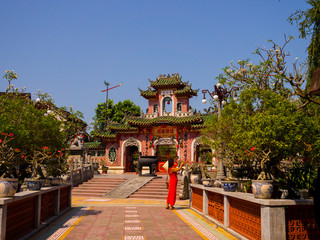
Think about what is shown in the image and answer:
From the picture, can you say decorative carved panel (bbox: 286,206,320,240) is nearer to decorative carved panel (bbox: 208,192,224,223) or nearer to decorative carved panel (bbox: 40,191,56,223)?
decorative carved panel (bbox: 208,192,224,223)

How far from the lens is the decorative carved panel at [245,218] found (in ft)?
15.9

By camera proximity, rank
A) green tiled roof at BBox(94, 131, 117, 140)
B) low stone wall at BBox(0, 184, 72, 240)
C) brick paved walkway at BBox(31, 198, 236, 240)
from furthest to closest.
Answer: green tiled roof at BBox(94, 131, 117, 140), brick paved walkway at BBox(31, 198, 236, 240), low stone wall at BBox(0, 184, 72, 240)

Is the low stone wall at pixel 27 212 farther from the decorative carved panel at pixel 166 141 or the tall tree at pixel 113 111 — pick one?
the tall tree at pixel 113 111

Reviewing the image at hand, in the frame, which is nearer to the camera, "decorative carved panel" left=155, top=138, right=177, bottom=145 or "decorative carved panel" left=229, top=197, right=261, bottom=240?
"decorative carved panel" left=229, top=197, right=261, bottom=240

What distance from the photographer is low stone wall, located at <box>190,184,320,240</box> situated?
4.29 meters

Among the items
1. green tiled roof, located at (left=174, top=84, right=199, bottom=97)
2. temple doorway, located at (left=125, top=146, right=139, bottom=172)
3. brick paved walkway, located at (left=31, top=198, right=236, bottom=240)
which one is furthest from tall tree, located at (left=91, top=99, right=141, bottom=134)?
brick paved walkway, located at (left=31, top=198, right=236, bottom=240)

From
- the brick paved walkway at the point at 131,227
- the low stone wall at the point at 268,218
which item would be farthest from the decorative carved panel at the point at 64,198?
the low stone wall at the point at 268,218

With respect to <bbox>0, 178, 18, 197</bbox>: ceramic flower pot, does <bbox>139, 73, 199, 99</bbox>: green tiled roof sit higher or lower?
higher

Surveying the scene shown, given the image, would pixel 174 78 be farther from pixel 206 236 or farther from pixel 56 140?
pixel 206 236

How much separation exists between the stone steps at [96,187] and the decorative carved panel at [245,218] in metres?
10.3

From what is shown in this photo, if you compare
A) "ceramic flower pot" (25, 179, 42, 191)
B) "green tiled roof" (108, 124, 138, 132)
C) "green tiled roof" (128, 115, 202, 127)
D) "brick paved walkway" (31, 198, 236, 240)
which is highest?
"green tiled roof" (128, 115, 202, 127)

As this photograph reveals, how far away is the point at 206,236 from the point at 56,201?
4286 mm

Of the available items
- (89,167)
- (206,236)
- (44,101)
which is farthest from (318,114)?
(44,101)

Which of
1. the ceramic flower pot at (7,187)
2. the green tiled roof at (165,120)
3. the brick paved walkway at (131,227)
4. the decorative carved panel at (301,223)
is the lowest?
the brick paved walkway at (131,227)
